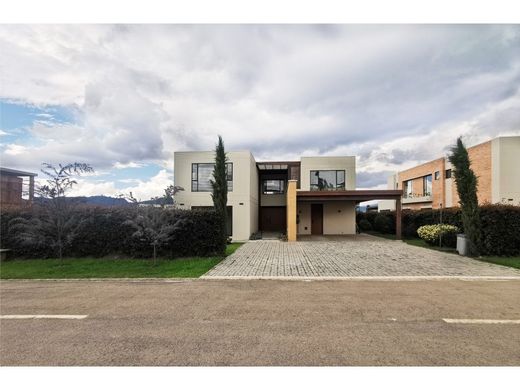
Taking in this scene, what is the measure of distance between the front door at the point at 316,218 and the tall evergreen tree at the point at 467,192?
10.9 meters

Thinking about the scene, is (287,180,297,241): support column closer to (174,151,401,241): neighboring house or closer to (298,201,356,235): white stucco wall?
(174,151,401,241): neighboring house

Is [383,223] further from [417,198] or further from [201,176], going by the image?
[201,176]

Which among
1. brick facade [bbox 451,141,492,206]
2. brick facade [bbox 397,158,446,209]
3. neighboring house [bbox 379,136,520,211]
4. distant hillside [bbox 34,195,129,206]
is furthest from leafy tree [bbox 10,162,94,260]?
brick facade [bbox 397,158,446,209]

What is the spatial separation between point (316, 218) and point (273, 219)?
14.1 feet

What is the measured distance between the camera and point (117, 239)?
10805 mm

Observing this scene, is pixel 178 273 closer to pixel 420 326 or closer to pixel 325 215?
pixel 420 326

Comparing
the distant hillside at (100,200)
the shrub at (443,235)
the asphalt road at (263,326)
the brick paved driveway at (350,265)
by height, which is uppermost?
the distant hillside at (100,200)

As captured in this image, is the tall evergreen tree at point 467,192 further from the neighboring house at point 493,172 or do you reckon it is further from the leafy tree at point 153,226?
the leafy tree at point 153,226

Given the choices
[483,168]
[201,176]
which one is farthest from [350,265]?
[483,168]

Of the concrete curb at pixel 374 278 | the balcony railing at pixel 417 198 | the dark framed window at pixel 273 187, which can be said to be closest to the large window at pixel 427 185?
the balcony railing at pixel 417 198

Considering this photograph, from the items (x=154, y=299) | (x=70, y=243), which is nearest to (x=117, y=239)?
(x=70, y=243)

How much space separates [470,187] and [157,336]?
42.3 feet

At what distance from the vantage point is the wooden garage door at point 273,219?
960 inches

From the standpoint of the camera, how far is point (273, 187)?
24875 millimetres
